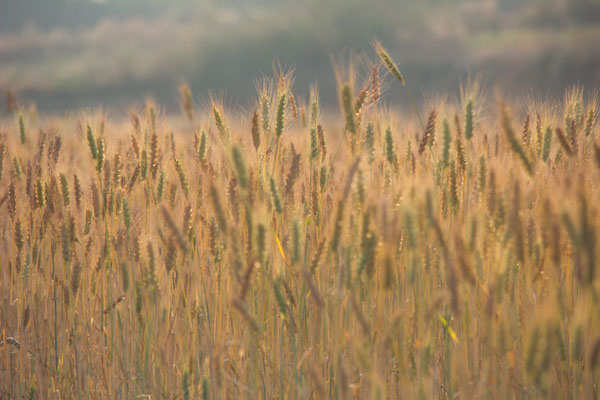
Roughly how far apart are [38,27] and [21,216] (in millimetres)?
61677

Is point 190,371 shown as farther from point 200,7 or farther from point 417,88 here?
point 200,7

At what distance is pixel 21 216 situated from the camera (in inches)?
85.3

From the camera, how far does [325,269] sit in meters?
2.00

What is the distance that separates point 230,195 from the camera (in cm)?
162

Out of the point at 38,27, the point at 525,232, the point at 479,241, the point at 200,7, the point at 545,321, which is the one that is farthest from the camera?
the point at 38,27

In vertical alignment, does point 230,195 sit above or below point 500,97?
below

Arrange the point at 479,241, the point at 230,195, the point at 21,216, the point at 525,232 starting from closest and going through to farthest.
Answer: the point at 479,241 → the point at 525,232 → the point at 230,195 → the point at 21,216

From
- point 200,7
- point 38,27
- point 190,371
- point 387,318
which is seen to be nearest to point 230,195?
point 190,371

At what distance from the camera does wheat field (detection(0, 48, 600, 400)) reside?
4.13 feet

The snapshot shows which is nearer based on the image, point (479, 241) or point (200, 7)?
point (479, 241)

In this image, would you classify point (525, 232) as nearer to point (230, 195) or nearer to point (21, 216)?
point (230, 195)

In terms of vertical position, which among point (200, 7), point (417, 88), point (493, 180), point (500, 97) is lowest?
point (493, 180)

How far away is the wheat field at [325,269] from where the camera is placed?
1260 millimetres

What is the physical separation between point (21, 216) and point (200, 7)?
46.5 m
